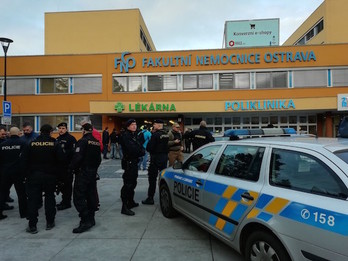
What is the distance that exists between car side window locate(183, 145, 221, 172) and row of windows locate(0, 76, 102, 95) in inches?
688

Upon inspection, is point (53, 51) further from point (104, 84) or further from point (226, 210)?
point (226, 210)

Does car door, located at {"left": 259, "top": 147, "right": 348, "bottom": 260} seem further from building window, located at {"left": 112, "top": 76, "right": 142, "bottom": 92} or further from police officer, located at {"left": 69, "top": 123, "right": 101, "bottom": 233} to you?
building window, located at {"left": 112, "top": 76, "right": 142, "bottom": 92}

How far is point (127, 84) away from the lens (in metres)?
20.5

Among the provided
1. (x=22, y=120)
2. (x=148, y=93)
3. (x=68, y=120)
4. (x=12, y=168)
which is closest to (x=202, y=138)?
(x=12, y=168)

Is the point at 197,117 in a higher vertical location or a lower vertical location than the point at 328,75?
lower

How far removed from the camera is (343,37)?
27.8 metres

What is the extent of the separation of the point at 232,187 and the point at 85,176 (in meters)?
2.59

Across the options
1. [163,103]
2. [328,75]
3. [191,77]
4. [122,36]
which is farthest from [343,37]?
[122,36]

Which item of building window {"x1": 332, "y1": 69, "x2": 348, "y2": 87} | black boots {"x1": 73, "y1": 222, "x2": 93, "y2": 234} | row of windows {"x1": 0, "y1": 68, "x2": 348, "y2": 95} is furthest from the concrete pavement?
building window {"x1": 332, "y1": 69, "x2": 348, "y2": 87}

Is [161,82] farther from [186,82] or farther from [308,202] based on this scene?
[308,202]

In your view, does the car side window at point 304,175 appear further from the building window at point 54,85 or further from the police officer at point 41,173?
the building window at point 54,85

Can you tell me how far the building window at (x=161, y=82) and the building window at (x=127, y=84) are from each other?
0.77 m

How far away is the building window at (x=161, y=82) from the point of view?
66.2 feet

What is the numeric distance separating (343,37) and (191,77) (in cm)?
1877
